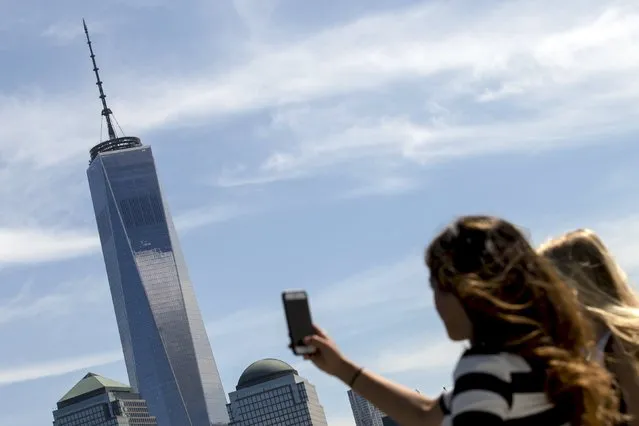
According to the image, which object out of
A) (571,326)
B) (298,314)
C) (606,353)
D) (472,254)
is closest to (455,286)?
(472,254)

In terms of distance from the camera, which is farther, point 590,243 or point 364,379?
point 590,243

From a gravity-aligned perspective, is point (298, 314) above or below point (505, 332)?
above

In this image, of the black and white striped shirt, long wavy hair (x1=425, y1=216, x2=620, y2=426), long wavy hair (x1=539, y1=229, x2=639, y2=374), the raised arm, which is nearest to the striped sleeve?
the black and white striped shirt

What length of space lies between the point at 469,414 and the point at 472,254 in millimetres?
632

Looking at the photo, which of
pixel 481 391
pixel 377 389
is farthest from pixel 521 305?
pixel 377 389

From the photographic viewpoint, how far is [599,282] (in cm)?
629

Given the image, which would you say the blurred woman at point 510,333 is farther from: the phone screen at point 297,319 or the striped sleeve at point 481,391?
the phone screen at point 297,319

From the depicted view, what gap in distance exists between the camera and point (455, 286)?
4676 millimetres

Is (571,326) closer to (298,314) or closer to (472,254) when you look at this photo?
(472,254)

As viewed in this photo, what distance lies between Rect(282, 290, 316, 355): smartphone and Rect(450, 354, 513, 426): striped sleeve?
0.92m

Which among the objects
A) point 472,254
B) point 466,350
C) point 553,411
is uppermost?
point 472,254

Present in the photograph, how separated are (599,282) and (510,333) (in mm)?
1808

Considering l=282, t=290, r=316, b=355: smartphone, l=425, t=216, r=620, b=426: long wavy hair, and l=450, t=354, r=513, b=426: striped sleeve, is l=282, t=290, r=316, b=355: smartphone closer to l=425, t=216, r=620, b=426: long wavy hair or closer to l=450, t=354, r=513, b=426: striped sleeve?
l=425, t=216, r=620, b=426: long wavy hair

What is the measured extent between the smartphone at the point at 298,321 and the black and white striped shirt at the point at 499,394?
0.87m
